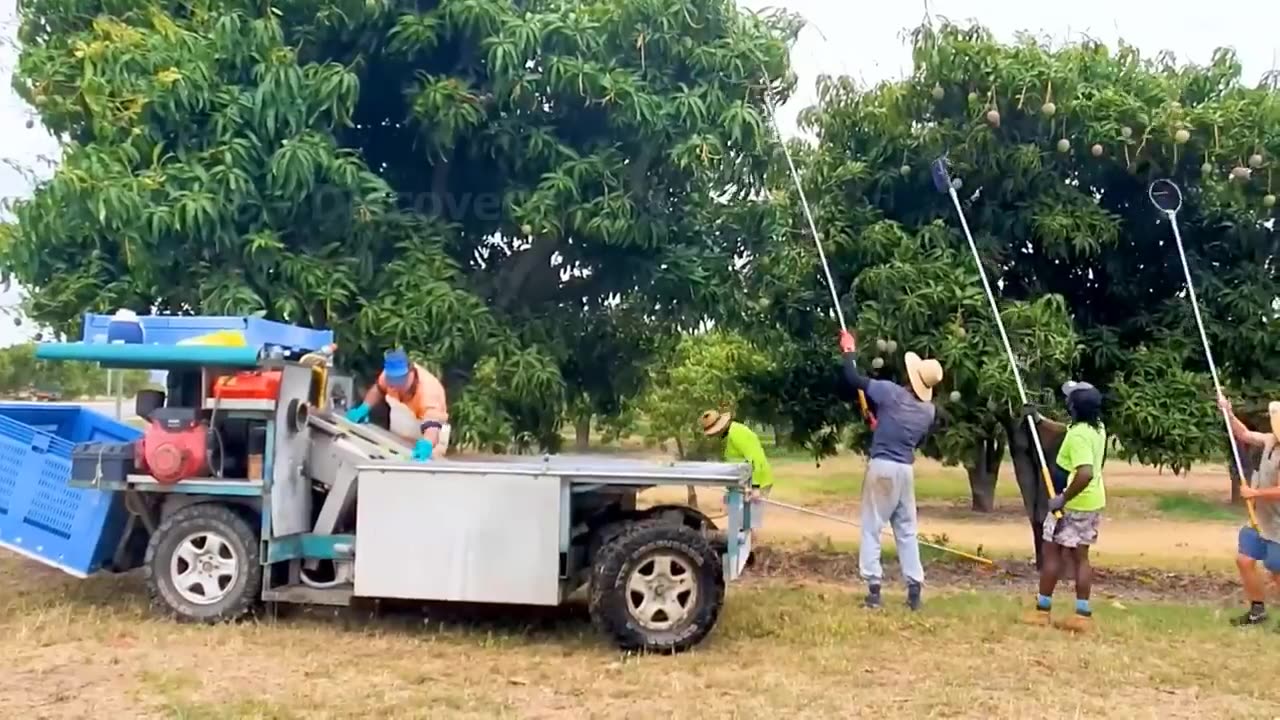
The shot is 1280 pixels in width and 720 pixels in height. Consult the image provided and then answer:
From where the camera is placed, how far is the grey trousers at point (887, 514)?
9203 millimetres

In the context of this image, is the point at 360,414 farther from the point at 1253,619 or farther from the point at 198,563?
the point at 1253,619

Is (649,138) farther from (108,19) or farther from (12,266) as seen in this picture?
(12,266)

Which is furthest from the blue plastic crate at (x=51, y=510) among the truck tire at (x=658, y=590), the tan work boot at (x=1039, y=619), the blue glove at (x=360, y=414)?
the tan work boot at (x=1039, y=619)

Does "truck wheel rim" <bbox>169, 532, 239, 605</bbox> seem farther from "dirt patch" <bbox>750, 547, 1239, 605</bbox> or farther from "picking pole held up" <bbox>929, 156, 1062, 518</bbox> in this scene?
"picking pole held up" <bbox>929, 156, 1062, 518</bbox>

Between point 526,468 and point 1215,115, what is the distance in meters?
6.53

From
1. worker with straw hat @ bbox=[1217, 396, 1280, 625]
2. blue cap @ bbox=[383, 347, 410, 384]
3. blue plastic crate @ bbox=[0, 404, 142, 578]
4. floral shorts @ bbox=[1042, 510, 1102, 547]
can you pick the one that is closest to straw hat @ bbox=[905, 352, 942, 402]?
floral shorts @ bbox=[1042, 510, 1102, 547]

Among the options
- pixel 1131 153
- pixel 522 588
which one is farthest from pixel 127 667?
pixel 1131 153

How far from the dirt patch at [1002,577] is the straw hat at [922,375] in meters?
2.23

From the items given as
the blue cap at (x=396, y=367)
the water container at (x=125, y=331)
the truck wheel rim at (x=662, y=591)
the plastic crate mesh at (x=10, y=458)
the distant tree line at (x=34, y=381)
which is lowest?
the truck wheel rim at (x=662, y=591)

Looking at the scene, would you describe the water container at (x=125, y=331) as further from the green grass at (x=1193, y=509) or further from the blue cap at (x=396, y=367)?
the green grass at (x=1193, y=509)

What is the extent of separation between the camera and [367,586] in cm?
793

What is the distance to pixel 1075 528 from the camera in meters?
8.91

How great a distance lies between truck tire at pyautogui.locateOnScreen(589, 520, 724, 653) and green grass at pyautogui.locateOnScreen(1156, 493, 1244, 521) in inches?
772

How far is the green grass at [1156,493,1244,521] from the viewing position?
25.2 metres
